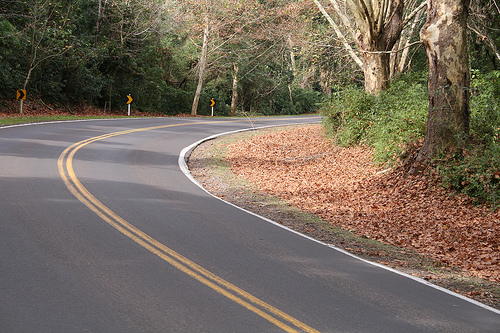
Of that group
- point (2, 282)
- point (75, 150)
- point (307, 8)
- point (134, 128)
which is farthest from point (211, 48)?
point (2, 282)

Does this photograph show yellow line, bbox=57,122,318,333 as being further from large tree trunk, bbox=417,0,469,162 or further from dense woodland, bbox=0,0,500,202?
large tree trunk, bbox=417,0,469,162

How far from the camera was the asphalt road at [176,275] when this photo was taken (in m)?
4.75

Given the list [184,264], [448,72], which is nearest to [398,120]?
[448,72]

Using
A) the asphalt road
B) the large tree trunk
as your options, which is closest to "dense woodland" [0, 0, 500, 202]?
the large tree trunk

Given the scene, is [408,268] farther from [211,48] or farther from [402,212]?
[211,48]

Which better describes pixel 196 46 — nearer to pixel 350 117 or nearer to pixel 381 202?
pixel 350 117

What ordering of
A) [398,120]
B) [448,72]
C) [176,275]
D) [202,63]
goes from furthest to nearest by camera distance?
[202,63] → [398,120] → [448,72] → [176,275]

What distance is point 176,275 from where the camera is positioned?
5.83 m

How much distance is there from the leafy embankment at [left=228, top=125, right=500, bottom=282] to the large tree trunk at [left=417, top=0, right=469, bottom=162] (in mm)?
1313

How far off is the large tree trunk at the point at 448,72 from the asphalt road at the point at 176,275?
611 centimetres

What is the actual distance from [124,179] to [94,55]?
23523 millimetres

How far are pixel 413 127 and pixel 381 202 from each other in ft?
11.8

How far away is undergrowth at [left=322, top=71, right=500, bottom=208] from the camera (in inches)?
440

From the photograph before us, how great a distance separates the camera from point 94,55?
32281 millimetres
